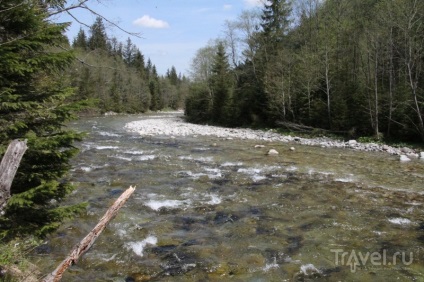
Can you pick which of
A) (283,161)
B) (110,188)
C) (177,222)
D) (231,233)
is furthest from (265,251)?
(283,161)

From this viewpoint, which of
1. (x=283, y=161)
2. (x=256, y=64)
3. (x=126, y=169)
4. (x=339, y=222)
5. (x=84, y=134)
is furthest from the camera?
(x=256, y=64)

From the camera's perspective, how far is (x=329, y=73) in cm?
2589

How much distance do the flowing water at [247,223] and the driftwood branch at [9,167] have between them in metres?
2.03

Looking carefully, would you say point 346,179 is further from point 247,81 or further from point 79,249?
point 247,81

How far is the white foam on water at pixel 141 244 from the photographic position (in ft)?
18.4

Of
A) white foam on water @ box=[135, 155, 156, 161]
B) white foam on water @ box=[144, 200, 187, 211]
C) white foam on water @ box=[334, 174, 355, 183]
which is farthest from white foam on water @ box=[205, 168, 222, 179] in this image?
white foam on water @ box=[334, 174, 355, 183]

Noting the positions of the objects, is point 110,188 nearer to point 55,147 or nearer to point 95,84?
point 55,147

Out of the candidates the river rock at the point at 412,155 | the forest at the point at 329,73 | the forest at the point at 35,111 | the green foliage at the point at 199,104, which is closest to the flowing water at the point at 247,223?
the forest at the point at 35,111

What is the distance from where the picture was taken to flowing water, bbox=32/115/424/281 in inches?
199

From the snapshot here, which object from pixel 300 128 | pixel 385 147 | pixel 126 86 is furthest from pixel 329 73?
pixel 126 86

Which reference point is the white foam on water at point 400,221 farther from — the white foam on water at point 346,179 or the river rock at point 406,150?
the river rock at point 406,150

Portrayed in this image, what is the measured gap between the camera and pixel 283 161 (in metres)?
14.0

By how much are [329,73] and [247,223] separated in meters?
21.9

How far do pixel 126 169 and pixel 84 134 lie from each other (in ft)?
23.8
